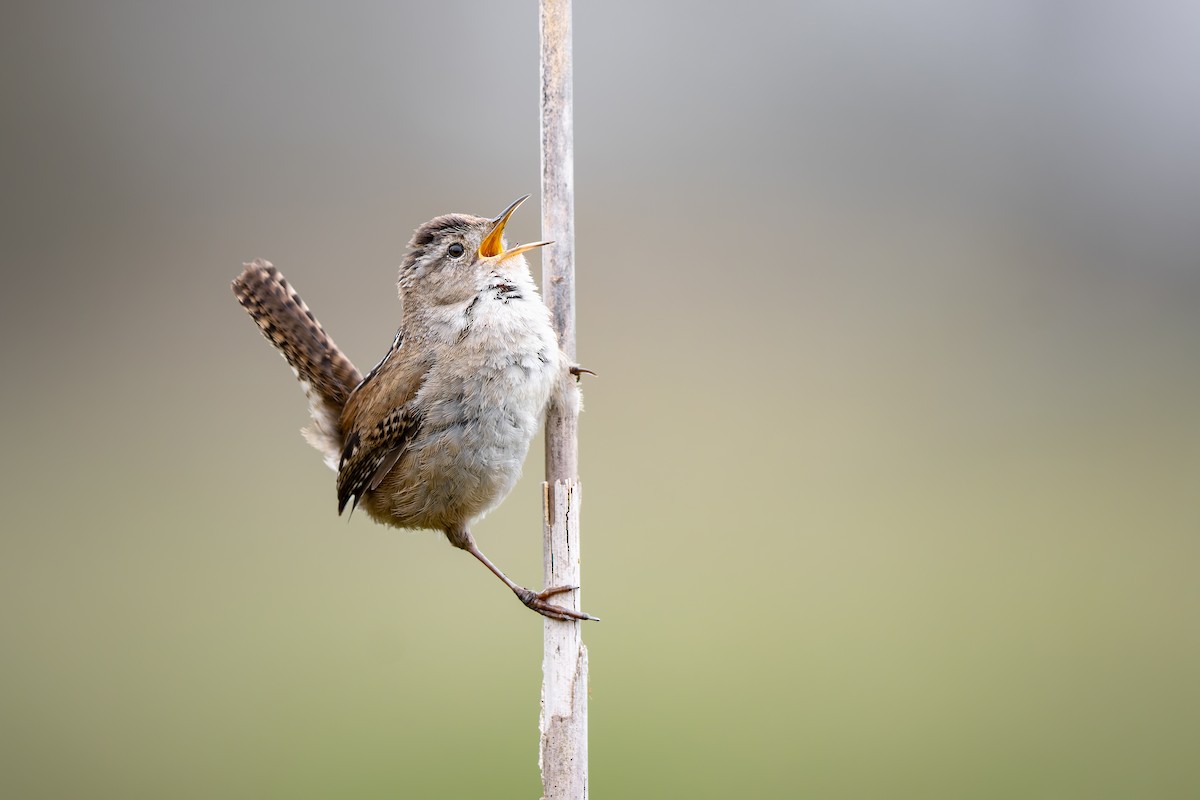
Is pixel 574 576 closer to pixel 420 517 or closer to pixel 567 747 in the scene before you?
pixel 567 747

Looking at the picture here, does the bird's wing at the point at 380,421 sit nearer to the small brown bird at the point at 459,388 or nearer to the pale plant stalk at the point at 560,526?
the small brown bird at the point at 459,388

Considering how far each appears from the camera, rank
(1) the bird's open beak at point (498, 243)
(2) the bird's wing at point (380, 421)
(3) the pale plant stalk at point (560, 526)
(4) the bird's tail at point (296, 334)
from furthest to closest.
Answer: (4) the bird's tail at point (296, 334), (2) the bird's wing at point (380, 421), (1) the bird's open beak at point (498, 243), (3) the pale plant stalk at point (560, 526)

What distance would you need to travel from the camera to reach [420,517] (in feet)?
7.84

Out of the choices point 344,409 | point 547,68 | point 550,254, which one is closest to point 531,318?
point 550,254

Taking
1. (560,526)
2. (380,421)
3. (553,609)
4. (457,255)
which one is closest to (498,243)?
(457,255)

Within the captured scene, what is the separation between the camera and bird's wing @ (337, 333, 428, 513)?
2258 mm

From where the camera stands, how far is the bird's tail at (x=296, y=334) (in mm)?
2662

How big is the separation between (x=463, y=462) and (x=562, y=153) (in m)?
0.73

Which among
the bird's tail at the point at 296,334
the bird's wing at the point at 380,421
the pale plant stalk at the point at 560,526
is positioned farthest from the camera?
the bird's tail at the point at 296,334

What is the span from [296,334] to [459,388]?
74cm

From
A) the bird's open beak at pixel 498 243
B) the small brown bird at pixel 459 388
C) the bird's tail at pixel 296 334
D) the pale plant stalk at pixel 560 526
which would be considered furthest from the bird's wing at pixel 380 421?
the pale plant stalk at pixel 560 526

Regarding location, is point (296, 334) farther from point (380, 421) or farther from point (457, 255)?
point (457, 255)

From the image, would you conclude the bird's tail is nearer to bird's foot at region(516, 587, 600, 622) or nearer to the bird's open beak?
the bird's open beak

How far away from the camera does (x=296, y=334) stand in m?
2.67
